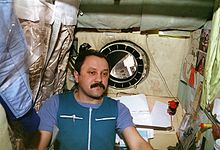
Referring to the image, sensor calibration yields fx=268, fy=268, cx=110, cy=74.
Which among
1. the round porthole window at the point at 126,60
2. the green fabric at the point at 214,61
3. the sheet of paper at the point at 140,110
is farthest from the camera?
the round porthole window at the point at 126,60

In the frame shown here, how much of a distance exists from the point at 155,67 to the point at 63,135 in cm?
96

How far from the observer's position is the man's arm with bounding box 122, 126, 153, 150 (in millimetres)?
Result: 1736

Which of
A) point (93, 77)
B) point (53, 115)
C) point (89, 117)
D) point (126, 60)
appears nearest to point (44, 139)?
point (53, 115)

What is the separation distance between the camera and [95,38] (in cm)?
222

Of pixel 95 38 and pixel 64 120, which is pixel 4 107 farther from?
pixel 95 38

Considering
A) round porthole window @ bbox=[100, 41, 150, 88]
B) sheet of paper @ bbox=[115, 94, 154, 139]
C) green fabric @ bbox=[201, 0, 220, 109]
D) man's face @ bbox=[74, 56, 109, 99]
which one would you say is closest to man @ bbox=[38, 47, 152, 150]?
man's face @ bbox=[74, 56, 109, 99]

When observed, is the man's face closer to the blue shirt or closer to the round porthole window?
the blue shirt

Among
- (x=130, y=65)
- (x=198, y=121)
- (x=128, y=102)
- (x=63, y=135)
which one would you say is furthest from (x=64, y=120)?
(x=198, y=121)

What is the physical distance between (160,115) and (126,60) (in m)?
0.52

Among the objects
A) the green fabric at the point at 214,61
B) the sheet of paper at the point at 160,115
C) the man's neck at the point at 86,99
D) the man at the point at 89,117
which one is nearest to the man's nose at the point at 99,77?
the man at the point at 89,117

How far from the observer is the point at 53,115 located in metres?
1.79

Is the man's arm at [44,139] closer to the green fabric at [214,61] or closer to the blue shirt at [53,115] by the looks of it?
the blue shirt at [53,115]

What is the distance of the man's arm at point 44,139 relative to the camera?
1646mm

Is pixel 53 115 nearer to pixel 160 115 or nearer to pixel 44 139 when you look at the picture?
pixel 44 139
